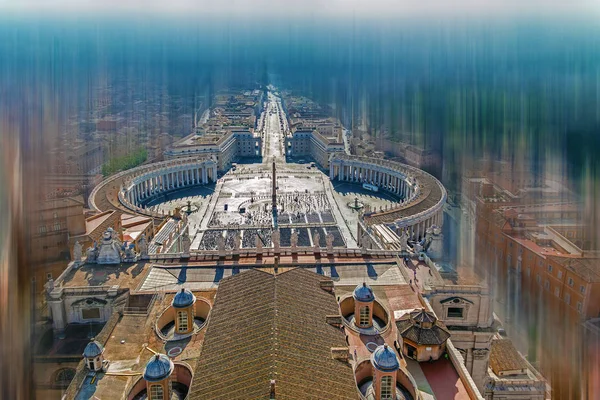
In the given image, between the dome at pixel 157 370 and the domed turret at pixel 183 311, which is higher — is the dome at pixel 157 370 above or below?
below

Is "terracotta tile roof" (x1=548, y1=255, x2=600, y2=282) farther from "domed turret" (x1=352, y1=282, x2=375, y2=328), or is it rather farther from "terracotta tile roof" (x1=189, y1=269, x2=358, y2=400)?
"terracotta tile roof" (x1=189, y1=269, x2=358, y2=400)

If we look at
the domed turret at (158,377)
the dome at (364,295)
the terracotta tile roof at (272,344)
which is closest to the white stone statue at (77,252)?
the terracotta tile roof at (272,344)

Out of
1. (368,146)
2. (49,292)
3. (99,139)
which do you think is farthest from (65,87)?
(49,292)

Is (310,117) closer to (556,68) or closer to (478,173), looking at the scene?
(556,68)

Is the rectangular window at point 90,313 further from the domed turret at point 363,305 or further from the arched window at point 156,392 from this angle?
the domed turret at point 363,305

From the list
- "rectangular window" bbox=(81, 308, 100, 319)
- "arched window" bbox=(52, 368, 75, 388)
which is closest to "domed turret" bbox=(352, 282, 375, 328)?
"arched window" bbox=(52, 368, 75, 388)
